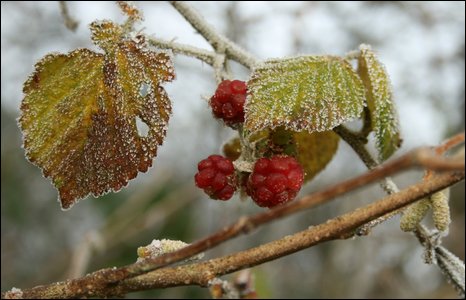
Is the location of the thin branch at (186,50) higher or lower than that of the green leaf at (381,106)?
higher

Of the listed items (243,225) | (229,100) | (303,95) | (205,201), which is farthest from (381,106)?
(205,201)

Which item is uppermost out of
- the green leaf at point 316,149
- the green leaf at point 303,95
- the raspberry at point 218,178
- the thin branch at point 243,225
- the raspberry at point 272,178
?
the green leaf at point 316,149

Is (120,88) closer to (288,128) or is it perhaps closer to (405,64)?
(288,128)

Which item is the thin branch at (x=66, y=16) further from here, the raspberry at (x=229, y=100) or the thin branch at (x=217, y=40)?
the raspberry at (x=229, y=100)

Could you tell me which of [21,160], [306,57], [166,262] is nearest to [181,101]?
[21,160]

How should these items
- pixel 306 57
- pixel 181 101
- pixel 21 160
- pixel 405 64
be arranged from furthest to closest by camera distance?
pixel 21 160 < pixel 181 101 < pixel 405 64 < pixel 306 57

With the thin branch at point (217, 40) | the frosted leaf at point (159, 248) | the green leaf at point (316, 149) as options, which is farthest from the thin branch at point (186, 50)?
the frosted leaf at point (159, 248)
